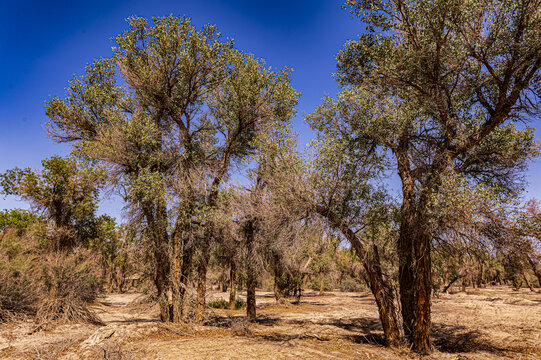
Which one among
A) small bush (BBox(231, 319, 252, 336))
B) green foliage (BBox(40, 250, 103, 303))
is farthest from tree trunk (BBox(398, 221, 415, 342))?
green foliage (BBox(40, 250, 103, 303))

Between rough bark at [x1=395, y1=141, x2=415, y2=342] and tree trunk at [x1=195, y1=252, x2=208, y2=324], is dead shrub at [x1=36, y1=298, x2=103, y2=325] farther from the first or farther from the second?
rough bark at [x1=395, y1=141, x2=415, y2=342]

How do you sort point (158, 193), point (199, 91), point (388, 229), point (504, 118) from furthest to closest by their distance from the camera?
point (199, 91)
point (158, 193)
point (388, 229)
point (504, 118)

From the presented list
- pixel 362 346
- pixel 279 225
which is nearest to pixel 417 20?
pixel 279 225

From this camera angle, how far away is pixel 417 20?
928 cm

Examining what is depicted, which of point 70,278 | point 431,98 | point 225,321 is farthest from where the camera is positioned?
point 225,321

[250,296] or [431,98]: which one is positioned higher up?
[431,98]

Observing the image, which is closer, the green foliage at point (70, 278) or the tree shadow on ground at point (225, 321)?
the green foliage at point (70, 278)

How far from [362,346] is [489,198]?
674 cm

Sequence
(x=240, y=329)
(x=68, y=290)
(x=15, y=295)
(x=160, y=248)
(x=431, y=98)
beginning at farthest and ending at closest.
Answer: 1. (x=68, y=290)
2. (x=160, y=248)
3. (x=15, y=295)
4. (x=240, y=329)
5. (x=431, y=98)

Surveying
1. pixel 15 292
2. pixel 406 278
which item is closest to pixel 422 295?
pixel 406 278

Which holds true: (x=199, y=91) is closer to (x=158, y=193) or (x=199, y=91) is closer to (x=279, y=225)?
(x=158, y=193)

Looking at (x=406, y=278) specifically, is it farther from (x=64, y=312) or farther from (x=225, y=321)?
(x=64, y=312)

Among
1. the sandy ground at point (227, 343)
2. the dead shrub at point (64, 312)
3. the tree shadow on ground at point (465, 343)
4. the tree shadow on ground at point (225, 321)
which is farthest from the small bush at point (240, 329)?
the tree shadow on ground at point (465, 343)

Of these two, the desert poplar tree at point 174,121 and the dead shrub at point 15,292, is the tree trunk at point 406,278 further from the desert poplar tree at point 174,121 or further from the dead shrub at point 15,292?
the dead shrub at point 15,292
